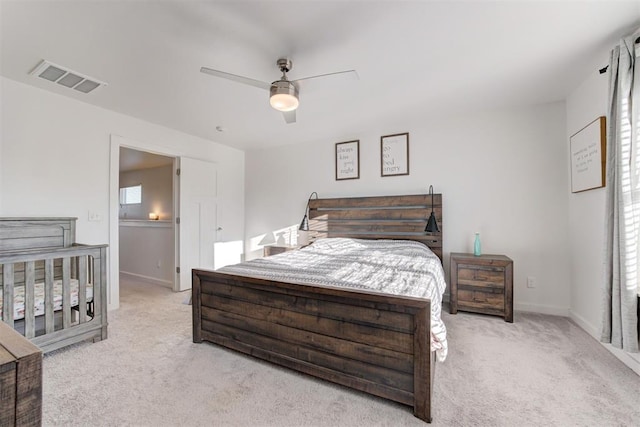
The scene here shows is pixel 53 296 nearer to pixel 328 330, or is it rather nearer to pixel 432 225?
pixel 328 330

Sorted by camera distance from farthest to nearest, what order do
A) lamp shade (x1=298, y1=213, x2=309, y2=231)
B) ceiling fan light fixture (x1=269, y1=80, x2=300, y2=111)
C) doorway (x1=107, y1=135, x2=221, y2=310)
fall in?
lamp shade (x1=298, y1=213, x2=309, y2=231) < doorway (x1=107, y1=135, x2=221, y2=310) < ceiling fan light fixture (x1=269, y1=80, x2=300, y2=111)

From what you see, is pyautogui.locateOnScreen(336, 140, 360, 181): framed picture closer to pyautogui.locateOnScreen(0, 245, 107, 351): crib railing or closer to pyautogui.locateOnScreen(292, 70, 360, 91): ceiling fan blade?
pyautogui.locateOnScreen(292, 70, 360, 91): ceiling fan blade

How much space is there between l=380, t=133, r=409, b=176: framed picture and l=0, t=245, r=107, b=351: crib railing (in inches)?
134

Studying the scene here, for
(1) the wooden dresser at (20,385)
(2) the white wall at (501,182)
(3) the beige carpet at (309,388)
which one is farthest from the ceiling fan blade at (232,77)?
(2) the white wall at (501,182)

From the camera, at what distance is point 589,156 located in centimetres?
254

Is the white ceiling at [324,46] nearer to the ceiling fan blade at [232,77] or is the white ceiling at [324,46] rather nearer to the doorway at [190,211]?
the ceiling fan blade at [232,77]

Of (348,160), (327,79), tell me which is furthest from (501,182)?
(327,79)

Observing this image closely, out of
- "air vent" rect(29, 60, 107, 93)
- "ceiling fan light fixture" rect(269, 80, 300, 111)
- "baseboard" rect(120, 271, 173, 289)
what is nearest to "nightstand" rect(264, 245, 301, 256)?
"baseboard" rect(120, 271, 173, 289)

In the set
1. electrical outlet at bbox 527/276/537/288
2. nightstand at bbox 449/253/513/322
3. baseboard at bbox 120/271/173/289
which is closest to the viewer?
nightstand at bbox 449/253/513/322

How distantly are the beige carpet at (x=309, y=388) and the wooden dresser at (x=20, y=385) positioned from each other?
3.63 ft

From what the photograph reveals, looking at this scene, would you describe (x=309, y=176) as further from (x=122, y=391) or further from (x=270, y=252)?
(x=122, y=391)

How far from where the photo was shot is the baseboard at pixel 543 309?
3053mm

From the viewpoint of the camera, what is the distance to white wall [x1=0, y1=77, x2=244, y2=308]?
2.59m

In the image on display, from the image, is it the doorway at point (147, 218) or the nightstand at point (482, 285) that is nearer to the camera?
the nightstand at point (482, 285)
